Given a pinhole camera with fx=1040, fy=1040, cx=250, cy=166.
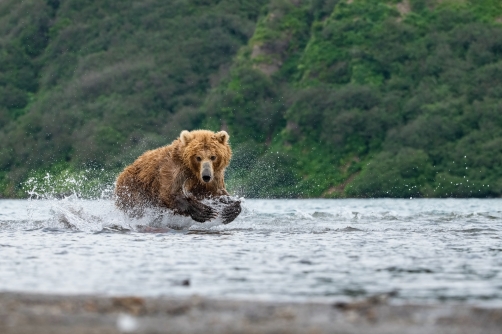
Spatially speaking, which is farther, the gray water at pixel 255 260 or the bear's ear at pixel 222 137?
the bear's ear at pixel 222 137

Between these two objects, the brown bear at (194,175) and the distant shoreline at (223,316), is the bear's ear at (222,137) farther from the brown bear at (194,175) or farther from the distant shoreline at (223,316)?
the distant shoreline at (223,316)

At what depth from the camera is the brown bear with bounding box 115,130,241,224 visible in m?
12.2

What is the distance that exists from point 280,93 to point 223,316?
50.9m

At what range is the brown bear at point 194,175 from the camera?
12172mm

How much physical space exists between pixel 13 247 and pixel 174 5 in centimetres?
5987

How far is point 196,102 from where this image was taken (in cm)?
6003

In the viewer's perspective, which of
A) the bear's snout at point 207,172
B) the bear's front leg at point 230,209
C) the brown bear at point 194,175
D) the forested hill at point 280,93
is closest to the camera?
the bear's snout at point 207,172

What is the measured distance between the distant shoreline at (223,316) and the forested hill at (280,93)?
3295 cm

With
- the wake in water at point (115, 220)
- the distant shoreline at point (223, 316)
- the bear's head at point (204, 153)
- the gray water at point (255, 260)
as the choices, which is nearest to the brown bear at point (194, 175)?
the bear's head at point (204, 153)

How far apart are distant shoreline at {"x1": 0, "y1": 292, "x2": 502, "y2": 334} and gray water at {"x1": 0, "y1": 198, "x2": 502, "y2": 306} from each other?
49 cm

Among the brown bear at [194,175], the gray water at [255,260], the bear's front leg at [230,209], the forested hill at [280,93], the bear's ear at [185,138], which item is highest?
the forested hill at [280,93]

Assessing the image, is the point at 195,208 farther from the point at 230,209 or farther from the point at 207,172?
the point at 207,172

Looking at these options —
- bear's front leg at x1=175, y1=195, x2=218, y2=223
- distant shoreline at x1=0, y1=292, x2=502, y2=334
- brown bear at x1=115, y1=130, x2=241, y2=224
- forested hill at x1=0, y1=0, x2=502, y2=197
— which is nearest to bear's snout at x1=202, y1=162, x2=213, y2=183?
brown bear at x1=115, y1=130, x2=241, y2=224

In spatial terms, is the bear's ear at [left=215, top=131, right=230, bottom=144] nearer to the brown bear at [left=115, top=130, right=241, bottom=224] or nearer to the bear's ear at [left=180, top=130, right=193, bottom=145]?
the brown bear at [left=115, top=130, right=241, bottom=224]
